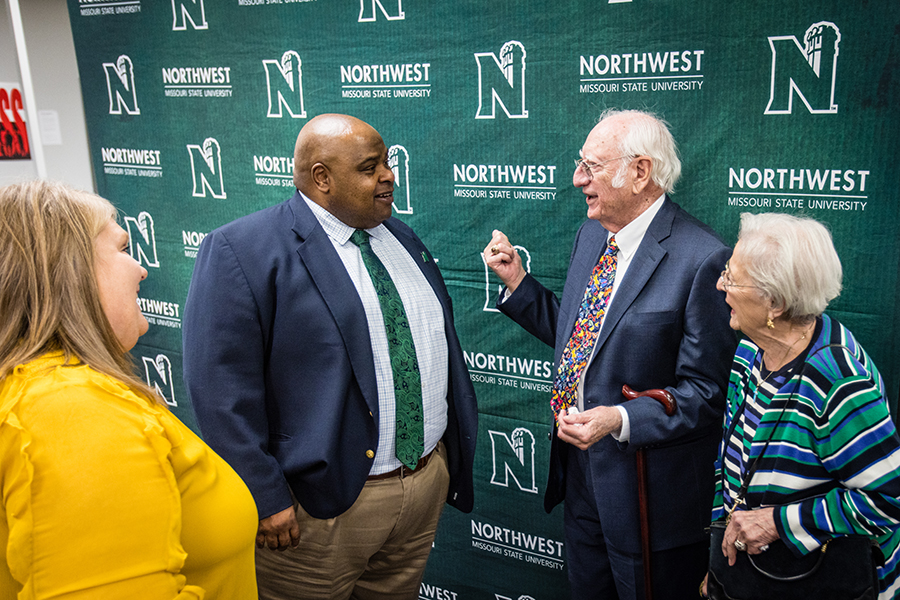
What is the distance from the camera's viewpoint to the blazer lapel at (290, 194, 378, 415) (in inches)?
72.6

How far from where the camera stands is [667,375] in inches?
73.9

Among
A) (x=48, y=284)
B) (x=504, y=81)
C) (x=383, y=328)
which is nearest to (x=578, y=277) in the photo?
(x=383, y=328)

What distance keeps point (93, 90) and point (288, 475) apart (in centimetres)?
266

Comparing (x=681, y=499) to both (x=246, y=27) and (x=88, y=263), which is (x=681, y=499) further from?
(x=246, y=27)

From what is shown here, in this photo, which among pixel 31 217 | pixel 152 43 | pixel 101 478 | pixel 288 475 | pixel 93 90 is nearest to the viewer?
pixel 101 478

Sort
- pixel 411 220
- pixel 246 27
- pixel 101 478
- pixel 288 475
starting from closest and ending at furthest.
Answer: pixel 101 478 < pixel 288 475 < pixel 411 220 < pixel 246 27

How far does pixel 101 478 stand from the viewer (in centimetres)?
97

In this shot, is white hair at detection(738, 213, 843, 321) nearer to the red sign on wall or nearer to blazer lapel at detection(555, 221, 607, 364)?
blazer lapel at detection(555, 221, 607, 364)

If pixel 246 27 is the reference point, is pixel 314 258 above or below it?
below

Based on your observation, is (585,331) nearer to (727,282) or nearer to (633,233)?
(633,233)

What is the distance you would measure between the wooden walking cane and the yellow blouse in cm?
115

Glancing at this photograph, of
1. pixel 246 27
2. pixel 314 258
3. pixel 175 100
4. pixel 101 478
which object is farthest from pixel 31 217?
pixel 175 100

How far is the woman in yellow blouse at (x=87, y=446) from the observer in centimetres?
96

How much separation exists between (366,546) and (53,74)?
319 centimetres
